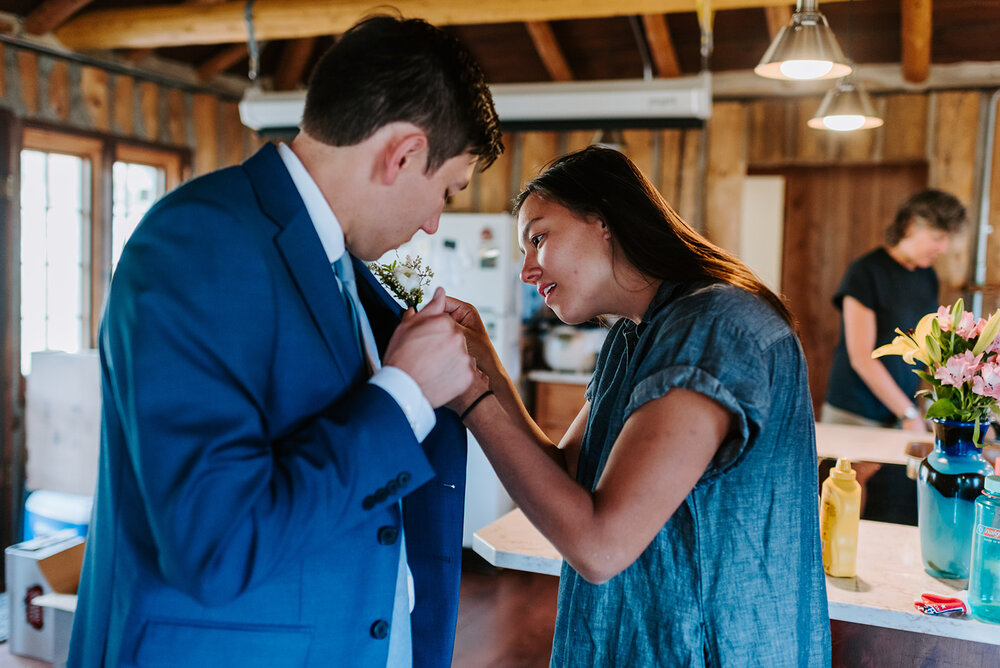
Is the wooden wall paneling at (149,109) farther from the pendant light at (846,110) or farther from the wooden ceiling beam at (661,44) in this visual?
the pendant light at (846,110)

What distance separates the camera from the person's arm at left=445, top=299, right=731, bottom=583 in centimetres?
108

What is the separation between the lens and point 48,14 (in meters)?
4.64

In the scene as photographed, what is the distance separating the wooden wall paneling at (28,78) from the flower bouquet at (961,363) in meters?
4.75

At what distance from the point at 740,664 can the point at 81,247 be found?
503cm

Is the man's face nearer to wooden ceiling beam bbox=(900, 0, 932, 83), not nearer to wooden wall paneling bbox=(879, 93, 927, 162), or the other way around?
wooden ceiling beam bbox=(900, 0, 932, 83)

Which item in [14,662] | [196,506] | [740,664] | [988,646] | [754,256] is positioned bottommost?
[14,662]

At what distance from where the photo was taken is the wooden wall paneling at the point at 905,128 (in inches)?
213

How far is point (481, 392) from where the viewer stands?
1218 mm

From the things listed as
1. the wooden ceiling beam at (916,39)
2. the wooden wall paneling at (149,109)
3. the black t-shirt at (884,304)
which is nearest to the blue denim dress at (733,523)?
the black t-shirt at (884,304)

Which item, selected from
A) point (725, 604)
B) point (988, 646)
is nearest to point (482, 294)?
point (988, 646)

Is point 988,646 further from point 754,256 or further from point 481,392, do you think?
point 754,256

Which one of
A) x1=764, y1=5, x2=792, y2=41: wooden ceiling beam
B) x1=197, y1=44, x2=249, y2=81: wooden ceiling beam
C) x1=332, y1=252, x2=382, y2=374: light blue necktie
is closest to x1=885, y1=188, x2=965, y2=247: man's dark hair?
x1=764, y1=5, x2=792, y2=41: wooden ceiling beam

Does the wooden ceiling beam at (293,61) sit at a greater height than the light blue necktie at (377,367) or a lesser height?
greater

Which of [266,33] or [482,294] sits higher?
[266,33]
